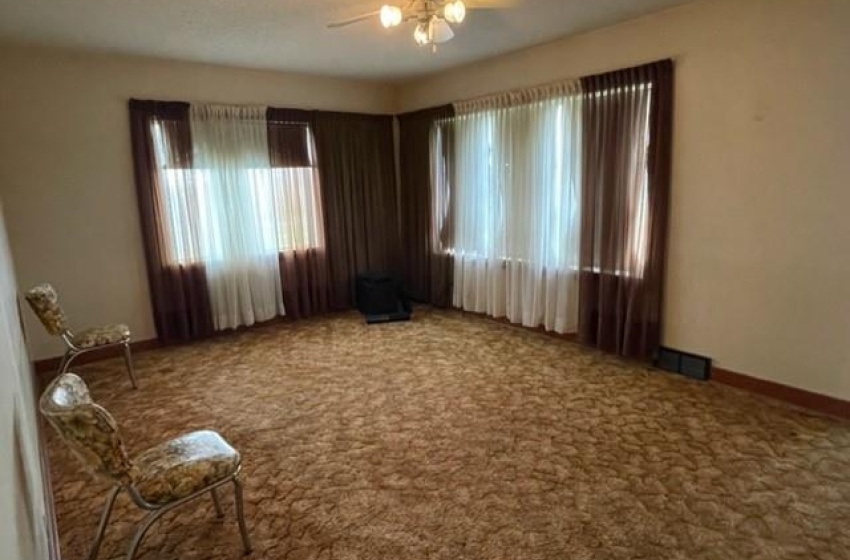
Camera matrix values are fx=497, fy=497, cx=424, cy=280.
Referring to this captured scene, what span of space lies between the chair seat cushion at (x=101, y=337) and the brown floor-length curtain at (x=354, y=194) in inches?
90.0

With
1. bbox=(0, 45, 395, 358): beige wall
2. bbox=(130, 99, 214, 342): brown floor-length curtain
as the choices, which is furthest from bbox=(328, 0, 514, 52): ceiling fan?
bbox=(0, 45, 395, 358): beige wall

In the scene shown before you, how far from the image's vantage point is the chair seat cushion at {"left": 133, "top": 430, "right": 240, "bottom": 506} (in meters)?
1.80

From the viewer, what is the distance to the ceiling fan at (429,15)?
2.51 meters

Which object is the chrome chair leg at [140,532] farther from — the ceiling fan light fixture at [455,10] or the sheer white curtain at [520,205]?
the sheer white curtain at [520,205]

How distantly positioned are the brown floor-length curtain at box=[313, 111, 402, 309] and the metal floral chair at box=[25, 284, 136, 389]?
2.32 metres

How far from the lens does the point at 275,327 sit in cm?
525

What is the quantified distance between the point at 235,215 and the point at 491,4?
309 cm

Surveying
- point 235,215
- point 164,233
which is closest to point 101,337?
point 164,233

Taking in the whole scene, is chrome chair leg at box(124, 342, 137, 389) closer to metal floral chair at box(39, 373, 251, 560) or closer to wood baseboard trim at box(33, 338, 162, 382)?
wood baseboard trim at box(33, 338, 162, 382)

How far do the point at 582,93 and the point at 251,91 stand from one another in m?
3.16

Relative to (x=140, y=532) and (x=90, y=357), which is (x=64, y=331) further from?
(x=140, y=532)

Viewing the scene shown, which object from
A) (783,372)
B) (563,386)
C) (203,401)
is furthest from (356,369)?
(783,372)

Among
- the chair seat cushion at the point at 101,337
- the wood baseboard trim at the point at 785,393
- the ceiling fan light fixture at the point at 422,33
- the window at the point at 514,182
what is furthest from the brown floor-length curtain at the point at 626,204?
the chair seat cushion at the point at 101,337

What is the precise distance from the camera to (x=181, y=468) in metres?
1.87
